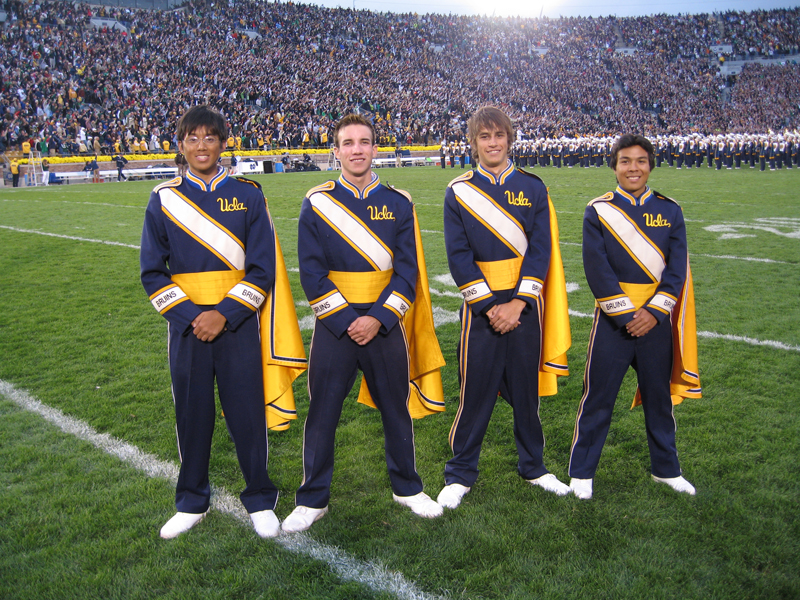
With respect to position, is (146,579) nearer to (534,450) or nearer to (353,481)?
(353,481)

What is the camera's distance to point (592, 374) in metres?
2.82

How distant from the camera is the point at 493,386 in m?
2.79

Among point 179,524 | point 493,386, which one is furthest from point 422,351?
point 179,524

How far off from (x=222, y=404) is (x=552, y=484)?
152 centimetres

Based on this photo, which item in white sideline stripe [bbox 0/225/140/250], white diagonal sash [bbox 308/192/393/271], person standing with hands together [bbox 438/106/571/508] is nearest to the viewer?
white diagonal sash [bbox 308/192/393/271]

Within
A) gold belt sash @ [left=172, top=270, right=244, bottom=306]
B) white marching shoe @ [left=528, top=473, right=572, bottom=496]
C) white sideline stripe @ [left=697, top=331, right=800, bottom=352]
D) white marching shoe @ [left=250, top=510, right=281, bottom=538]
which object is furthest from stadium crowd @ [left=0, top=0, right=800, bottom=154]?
white marching shoe @ [left=528, top=473, right=572, bottom=496]

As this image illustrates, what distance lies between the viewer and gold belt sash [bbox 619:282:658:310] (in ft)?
9.17

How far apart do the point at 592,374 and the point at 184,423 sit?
1.80m

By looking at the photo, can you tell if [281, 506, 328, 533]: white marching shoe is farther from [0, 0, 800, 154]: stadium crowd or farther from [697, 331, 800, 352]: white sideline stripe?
[0, 0, 800, 154]: stadium crowd

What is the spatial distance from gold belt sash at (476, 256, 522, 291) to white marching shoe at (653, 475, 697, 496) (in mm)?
1146

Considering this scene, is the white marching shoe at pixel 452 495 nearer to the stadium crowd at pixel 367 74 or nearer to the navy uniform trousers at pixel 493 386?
the navy uniform trousers at pixel 493 386

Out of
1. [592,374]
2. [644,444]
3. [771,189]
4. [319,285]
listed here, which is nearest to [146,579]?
[319,285]

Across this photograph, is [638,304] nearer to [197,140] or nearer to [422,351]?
[422,351]

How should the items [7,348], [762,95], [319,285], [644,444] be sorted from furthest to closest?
[762,95] → [7,348] → [644,444] → [319,285]
